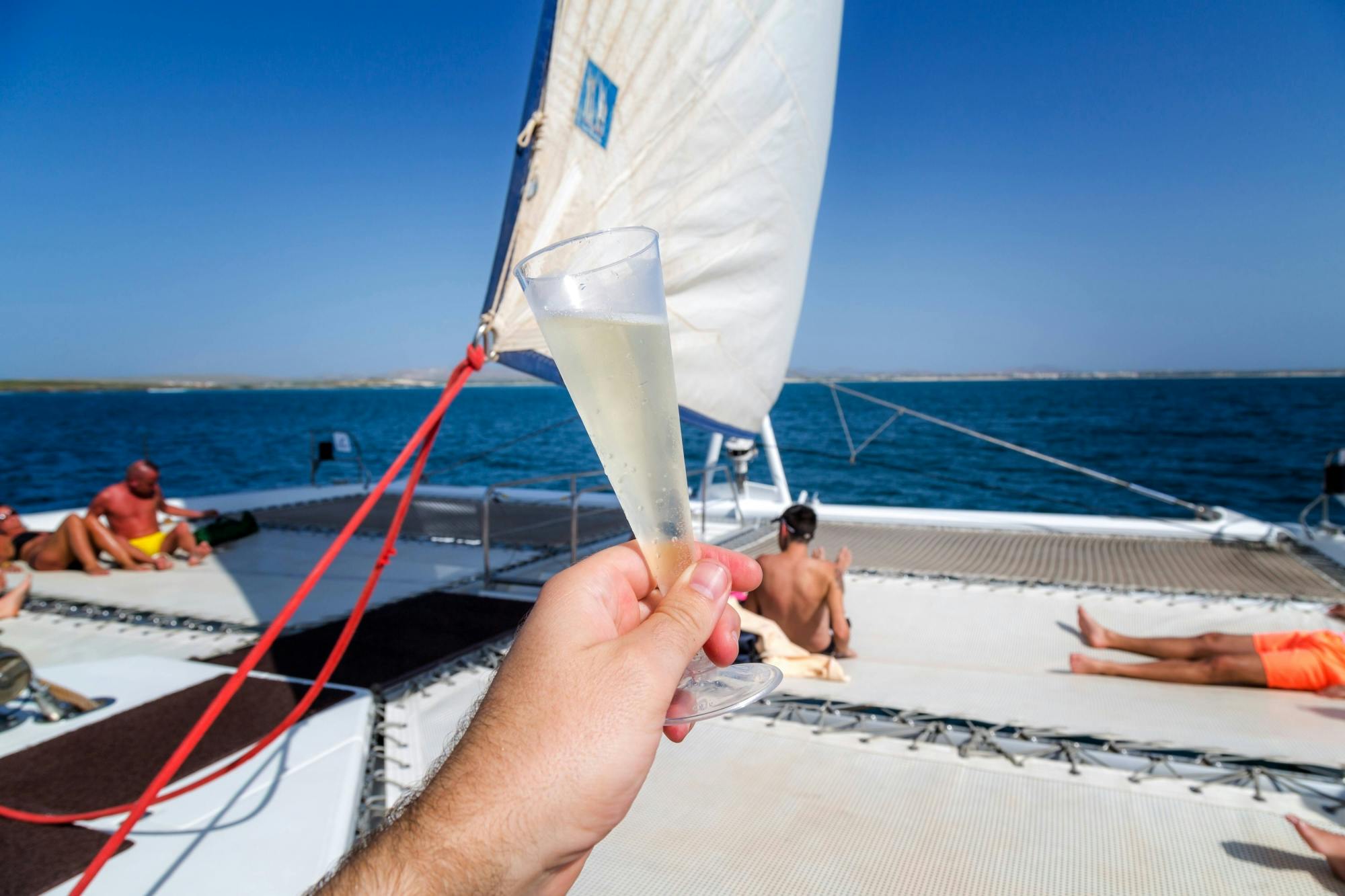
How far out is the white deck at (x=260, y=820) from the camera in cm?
184

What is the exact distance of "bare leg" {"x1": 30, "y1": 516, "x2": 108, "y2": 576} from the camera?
17.4 feet

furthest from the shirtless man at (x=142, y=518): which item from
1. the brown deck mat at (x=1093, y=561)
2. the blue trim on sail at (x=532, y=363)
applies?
the brown deck mat at (x=1093, y=561)

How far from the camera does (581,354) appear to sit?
877 millimetres

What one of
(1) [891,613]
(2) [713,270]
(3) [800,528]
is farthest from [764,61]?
(1) [891,613]

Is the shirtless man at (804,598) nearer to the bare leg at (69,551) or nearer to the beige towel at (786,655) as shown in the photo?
the beige towel at (786,655)

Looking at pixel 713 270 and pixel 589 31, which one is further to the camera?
pixel 713 270

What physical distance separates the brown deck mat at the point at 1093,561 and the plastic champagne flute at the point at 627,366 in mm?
4234

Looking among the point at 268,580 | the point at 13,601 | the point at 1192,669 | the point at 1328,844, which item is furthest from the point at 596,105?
the point at 13,601

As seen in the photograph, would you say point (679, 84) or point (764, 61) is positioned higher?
point (764, 61)

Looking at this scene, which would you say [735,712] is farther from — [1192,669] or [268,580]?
[268,580]

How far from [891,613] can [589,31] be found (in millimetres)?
3322

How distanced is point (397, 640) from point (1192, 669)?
363 centimetres

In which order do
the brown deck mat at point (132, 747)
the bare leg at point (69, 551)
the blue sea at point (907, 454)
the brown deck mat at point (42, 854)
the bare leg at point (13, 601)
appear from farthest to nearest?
1. the blue sea at point (907, 454)
2. the bare leg at point (69, 551)
3. the bare leg at point (13, 601)
4. the brown deck mat at point (132, 747)
5. the brown deck mat at point (42, 854)

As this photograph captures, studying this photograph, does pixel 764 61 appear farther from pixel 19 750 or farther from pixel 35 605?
pixel 35 605
